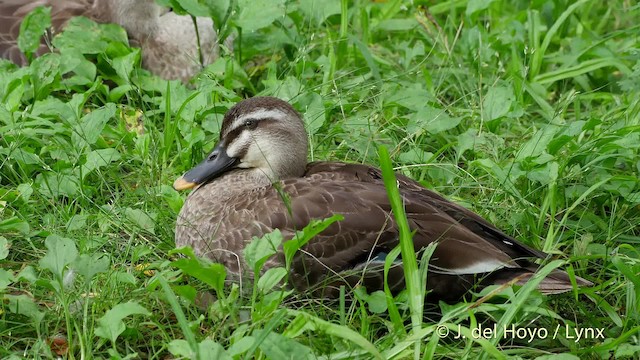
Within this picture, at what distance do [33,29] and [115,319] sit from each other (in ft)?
8.36

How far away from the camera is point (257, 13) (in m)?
5.65

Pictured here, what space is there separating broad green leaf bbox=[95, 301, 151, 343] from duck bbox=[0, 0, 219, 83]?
2.50 meters

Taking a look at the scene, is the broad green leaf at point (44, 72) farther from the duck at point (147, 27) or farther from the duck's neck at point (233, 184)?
the duck's neck at point (233, 184)

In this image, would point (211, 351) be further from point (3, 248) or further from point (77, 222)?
point (77, 222)

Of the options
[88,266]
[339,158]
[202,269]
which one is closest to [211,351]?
[202,269]

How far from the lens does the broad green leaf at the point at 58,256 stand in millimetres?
3838

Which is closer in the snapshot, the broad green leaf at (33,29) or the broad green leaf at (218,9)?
the broad green leaf at (218,9)

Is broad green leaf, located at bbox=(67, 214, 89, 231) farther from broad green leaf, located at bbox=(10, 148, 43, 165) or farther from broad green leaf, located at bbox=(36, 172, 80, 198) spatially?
broad green leaf, located at bbox=(10, 148, 43, 165)

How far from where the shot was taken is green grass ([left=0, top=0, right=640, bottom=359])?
3879 millimetres

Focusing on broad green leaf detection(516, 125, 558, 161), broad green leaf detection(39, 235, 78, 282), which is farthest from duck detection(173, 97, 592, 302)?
broad green leaf detection(39, 235, 78, 282)

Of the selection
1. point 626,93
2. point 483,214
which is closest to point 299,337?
point 483,214

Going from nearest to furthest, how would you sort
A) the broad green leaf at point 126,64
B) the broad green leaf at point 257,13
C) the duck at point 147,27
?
the broad green leaf at point 257,13 < the broad green leaf at point 126,64 < the duck at point 147,27

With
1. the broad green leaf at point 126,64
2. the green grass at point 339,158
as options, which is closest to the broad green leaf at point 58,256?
the green grass at point 339,158

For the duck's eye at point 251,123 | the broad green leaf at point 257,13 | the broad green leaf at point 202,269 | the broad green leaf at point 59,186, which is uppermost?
the broad green leaf at point 257,13
